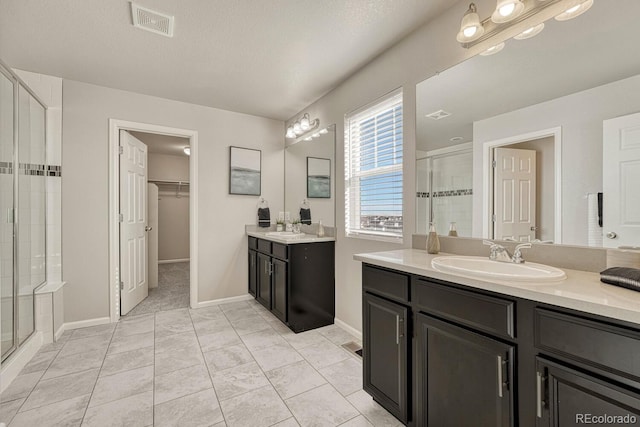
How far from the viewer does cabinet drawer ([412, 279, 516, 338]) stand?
1021 millimetres

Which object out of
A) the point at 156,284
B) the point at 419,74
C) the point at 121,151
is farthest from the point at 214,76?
the point at 156,284

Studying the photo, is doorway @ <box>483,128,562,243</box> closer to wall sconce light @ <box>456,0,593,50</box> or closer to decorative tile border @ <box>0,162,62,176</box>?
wall sconce light @ <box>456,0,593,50</box>

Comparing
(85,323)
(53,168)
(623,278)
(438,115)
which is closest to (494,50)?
(438,115)

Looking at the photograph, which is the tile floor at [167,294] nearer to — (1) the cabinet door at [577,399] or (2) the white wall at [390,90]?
(2) the white wall at [390,90]

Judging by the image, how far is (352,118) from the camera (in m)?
2.69

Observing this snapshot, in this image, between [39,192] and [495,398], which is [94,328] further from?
[495,398]

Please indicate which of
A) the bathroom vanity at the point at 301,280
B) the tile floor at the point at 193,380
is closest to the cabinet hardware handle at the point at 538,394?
the tile floor at the point at 193,380

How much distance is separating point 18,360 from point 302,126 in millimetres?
3134

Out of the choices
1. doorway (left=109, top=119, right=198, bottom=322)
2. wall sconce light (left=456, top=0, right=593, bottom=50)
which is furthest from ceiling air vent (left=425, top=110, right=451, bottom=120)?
doorway (left=109, top=119, right=198, bottom=322)

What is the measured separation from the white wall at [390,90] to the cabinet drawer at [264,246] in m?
0.76

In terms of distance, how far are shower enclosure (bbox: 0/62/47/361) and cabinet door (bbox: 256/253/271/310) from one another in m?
1.95

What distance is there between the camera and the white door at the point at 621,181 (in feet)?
3.59

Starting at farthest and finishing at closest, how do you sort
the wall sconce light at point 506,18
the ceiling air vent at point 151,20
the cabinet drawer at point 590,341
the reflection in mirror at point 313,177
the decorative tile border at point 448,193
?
the reflection in mirror at point 313,177 → the ceiling air vent at point 151,20 → the decorative tile border at point 448,193 → the wall sconce light at point 506,18 → the cabinet drawer at point 590,341

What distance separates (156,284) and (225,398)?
3.27 m
